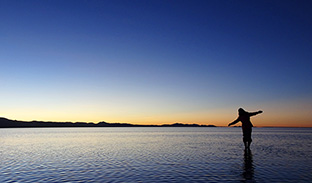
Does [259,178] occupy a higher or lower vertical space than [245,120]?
lower

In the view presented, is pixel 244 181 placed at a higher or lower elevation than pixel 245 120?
lower

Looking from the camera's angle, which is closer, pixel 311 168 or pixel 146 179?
pixel 146 179

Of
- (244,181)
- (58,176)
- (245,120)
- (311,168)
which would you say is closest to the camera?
(244,181)

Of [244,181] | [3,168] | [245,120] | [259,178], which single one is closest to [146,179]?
[244,181]

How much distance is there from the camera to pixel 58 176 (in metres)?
15.0

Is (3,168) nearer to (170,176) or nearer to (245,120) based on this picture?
(170,176)

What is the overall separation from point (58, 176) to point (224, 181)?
933 cm

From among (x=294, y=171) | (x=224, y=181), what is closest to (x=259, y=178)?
(x=224, y=181)

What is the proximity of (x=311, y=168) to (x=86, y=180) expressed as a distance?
1408 cm

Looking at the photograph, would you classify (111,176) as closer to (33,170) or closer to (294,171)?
(33,170)

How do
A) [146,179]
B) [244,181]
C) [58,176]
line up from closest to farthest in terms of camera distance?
[244,181] → [146,179] → [58,176]

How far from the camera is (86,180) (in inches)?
543

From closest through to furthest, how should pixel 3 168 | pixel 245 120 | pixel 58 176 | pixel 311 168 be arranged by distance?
1. pixel 58 176
2. pixel 311 168
3. pixel 3 168
4. pixel 245 120

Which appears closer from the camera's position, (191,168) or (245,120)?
(191,168)
